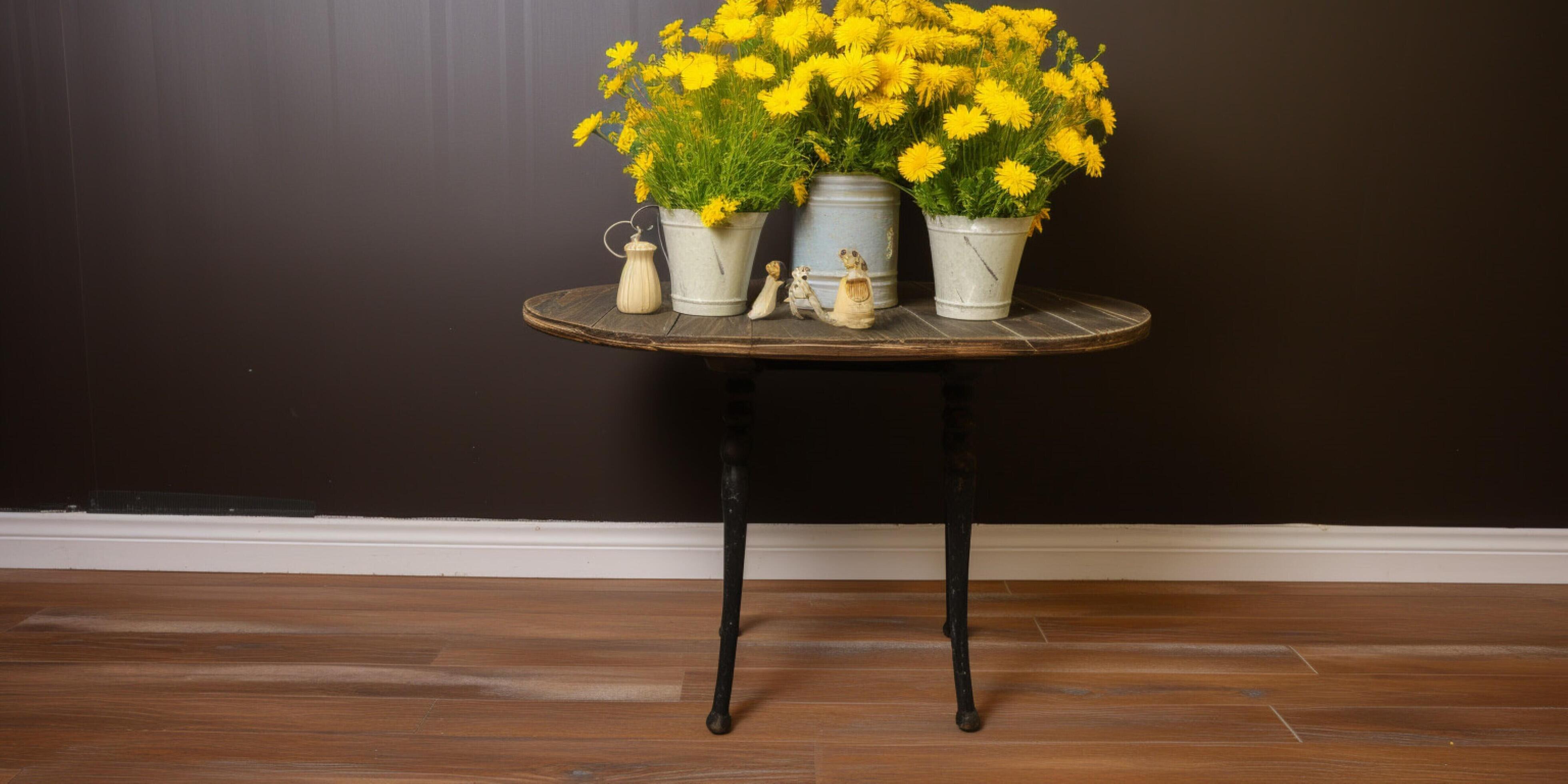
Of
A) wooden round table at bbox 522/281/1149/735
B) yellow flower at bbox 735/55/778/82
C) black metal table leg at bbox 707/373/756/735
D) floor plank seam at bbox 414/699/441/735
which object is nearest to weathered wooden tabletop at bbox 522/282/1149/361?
wooden round table at bbox 522/281/1149/735

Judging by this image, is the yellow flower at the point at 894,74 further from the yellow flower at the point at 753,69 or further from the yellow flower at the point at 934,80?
the yellow flower at the point at 753,69

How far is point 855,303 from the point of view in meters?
1.46

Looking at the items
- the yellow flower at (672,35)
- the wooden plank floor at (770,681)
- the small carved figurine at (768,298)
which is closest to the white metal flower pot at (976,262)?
the small carved figurine at (768,298)

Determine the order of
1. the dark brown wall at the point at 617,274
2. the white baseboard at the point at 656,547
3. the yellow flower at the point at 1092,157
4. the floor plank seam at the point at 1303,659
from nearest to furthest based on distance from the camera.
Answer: the yellow flower at the point at 1092,157 < the floor plank seam at the point at 1303,659 < the dark brown wall at the point at 617,274 < the white baseboard at the point at 656,547

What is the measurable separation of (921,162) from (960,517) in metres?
0.56

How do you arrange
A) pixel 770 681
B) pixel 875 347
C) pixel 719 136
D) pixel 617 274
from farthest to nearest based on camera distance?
pixel 617 274 → pixel 770 681 → pixel 719 136 → pixel 875 347

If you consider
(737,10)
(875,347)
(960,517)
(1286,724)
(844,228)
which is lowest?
(1286,724)

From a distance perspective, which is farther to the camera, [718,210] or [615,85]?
[615,85]

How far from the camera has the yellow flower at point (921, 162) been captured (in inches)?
57.0

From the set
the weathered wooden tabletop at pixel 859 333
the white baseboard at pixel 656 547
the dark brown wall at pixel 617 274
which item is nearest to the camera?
the weathered wooden tabletop at pixel 859 333

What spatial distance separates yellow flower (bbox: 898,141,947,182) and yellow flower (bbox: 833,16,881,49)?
15 centimetres

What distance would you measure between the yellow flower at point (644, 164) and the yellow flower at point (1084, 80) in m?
0.59

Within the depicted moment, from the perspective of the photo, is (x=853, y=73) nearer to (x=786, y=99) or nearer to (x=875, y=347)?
(x=786, y=99)

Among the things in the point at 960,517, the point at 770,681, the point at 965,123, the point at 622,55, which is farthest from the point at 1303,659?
the point at 622,55
